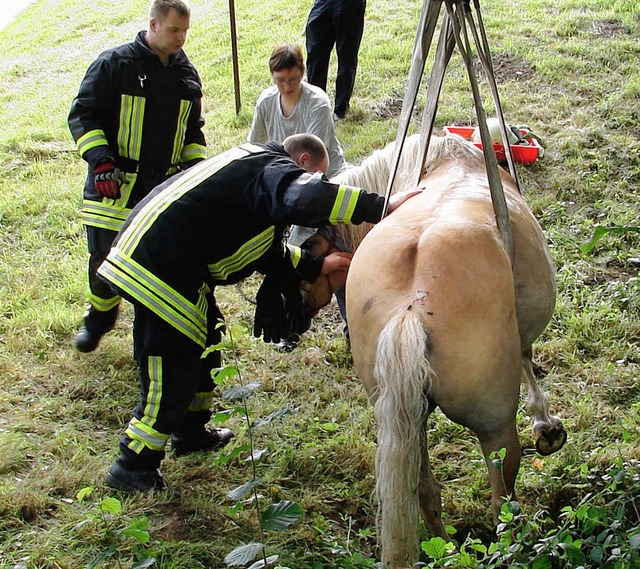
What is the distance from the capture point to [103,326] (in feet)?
13.2

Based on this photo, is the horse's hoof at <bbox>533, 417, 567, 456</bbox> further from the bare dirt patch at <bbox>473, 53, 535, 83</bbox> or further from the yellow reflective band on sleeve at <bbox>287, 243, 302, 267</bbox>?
the bare dirt patch at <bbox>473, 53, 535, 83</bbox>

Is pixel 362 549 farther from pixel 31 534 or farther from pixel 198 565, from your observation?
pixel 31 534

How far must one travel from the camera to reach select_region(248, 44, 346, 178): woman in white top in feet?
13.9

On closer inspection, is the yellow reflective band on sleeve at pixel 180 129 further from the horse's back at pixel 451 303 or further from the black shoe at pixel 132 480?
the horse's back at pixel 451 303

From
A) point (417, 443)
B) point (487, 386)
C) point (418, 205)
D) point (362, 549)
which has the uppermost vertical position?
point (418, 205)

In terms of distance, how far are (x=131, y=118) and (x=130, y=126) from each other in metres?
0.04

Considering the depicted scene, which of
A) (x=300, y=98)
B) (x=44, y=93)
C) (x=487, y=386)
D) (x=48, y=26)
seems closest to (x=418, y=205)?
(x=487, y=386)

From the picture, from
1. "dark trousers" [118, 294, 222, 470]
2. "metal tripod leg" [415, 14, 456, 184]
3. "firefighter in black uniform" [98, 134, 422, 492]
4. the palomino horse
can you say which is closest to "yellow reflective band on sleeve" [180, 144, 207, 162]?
"firefighter in black uniform" [98, 134, 422, 492]

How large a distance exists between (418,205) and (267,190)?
0.56m

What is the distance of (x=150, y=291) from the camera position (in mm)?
2750

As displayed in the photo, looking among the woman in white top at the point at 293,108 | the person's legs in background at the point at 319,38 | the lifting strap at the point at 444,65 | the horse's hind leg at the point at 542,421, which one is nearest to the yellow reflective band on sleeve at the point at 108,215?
the woman in white top at the point at 293,108

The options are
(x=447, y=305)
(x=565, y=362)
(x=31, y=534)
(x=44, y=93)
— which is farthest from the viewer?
(x=44, y=93)

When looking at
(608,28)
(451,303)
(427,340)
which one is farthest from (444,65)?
(608,28)

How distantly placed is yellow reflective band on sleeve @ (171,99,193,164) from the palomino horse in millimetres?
1685
